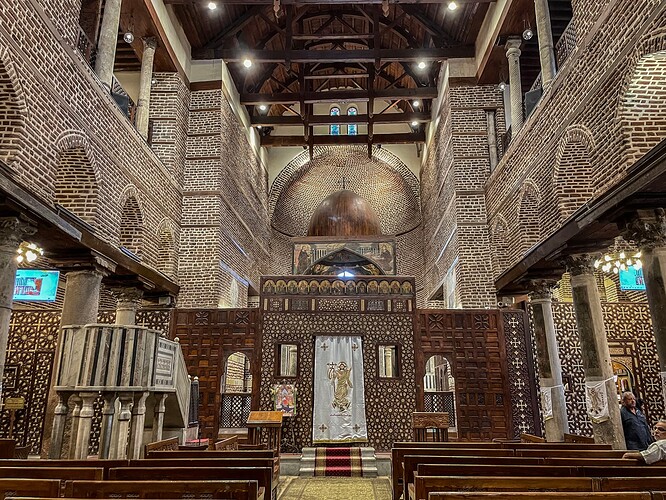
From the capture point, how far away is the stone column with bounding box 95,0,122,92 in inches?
392

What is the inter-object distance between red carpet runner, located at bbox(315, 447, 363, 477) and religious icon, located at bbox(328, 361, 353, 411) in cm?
105

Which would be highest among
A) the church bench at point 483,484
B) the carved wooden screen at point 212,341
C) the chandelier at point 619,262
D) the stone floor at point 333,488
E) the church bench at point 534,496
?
the chandelier at point 619,262

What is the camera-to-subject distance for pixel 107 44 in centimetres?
1010

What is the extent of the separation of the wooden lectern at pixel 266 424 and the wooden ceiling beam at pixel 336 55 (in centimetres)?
1012

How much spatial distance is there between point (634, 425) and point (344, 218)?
14.1 m

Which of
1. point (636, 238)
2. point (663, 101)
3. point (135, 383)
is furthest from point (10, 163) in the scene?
point (663, 101)

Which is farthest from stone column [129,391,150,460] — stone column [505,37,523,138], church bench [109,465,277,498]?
stone column [505,37,523,138]

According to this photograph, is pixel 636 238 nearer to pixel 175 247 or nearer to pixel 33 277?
pixel 175 247

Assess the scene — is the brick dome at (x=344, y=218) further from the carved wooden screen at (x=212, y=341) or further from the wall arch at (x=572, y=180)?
the wall arch at (x=572, y=180)

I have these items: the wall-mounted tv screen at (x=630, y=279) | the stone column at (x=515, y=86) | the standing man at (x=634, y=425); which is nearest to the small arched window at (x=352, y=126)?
the stone column at (x=515, y=86)

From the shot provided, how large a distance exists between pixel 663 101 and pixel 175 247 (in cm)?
1096

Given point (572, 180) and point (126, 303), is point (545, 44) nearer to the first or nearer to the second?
point (572, 180)

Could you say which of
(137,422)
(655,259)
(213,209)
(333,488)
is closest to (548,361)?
(655,259)

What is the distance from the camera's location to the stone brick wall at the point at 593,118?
6695mm
